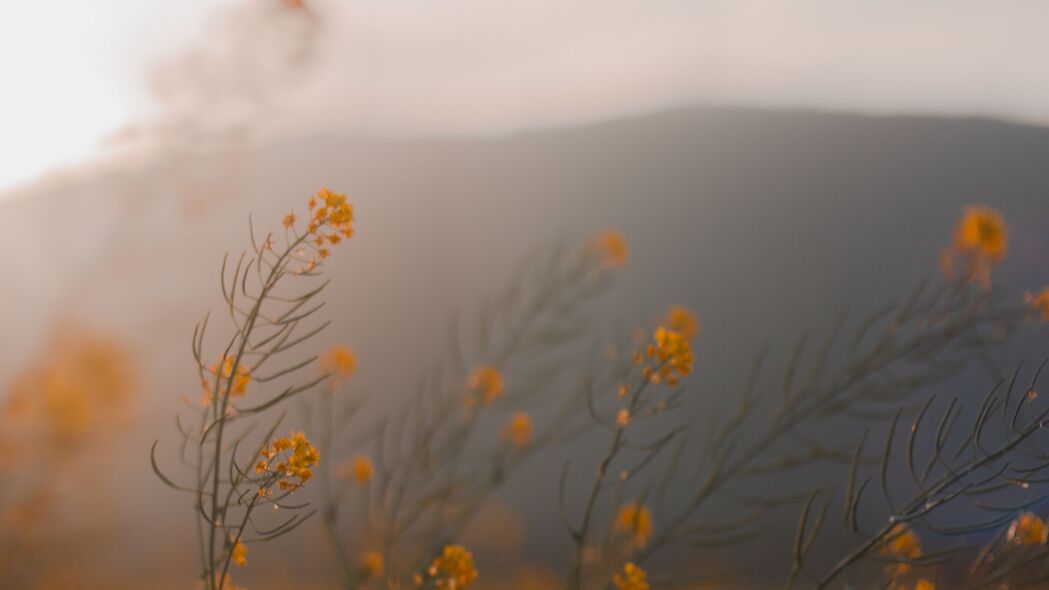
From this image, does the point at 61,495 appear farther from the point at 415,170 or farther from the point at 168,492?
the point at 415,170

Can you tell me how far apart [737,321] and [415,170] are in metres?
2.54

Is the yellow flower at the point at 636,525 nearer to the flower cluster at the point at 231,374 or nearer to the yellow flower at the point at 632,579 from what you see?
the yellow flower at the point at 632,579

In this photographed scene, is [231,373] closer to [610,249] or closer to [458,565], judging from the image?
[458,565]

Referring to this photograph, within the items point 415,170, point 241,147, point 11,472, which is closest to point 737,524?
point 11,472

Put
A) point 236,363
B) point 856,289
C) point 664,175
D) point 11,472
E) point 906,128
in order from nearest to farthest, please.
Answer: point 236,363
point 11,472
point 906,128
point 856,289
point 664,175

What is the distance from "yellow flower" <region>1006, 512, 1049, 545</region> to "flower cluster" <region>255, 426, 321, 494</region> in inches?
44.0

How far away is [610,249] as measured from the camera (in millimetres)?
2316

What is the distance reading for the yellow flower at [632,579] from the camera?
158cm

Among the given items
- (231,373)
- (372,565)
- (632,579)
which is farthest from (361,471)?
(231,373)

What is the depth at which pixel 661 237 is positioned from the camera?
715 centimetres

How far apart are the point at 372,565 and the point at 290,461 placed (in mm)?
1080

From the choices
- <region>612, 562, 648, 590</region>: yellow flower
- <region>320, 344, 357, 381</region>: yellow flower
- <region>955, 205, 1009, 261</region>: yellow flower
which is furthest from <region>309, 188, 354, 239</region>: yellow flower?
<region>955, 205, 1009, 261</region>: yellow flower

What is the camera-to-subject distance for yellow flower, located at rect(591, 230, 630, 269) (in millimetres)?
2254

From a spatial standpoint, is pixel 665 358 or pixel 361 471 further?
pixel 361 471
